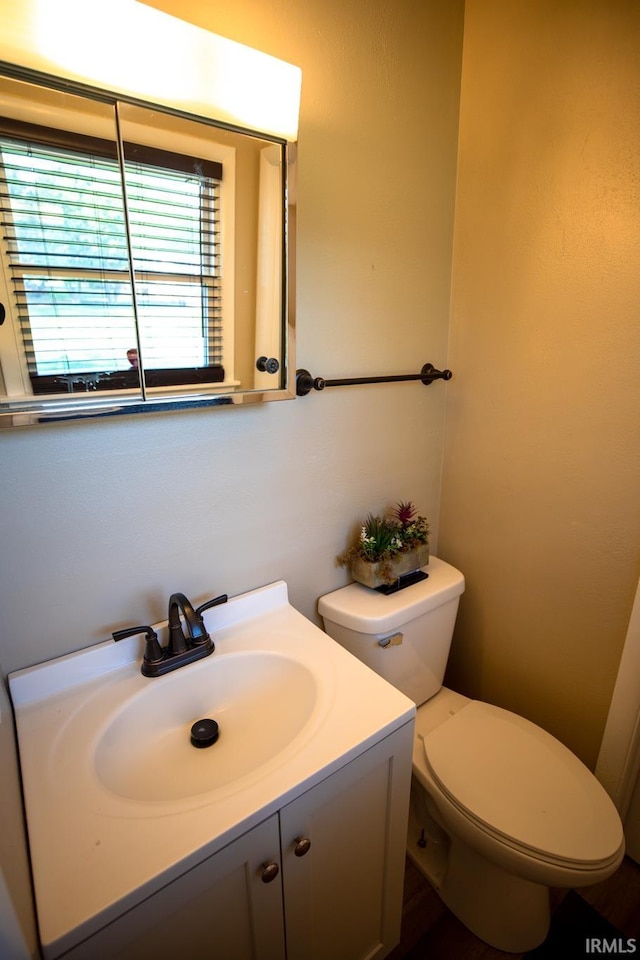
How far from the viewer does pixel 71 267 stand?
0.83m

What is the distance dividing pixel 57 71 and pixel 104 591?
0.94 m

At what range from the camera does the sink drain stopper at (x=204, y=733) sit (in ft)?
3.09

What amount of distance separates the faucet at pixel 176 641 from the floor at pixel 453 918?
96cm

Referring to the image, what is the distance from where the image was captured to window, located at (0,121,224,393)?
0.79 m

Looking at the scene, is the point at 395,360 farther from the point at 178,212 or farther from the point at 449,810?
the point at 449,810

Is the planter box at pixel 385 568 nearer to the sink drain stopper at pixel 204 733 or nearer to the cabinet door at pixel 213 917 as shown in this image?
the sink drain stopper at pixel 204 733

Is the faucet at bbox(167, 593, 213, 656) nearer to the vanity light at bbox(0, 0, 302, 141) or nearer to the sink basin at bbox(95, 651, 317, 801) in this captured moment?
the sink basin at bbox(95, 651, 317, 801)

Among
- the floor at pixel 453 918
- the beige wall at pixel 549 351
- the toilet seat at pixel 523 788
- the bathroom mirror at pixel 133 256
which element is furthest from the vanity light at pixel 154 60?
the floor at pixel 453 918

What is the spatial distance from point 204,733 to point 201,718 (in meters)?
0.09

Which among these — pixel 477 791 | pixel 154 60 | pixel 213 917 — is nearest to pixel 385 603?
pixel 477 791

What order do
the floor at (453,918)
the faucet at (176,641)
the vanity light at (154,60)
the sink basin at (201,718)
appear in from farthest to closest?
the floor at (453,918) → the faucet at (176,641) → the sink basin at (201,718) → the vanity light at (154,60)

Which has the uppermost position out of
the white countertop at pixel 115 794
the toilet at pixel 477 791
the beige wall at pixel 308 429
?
the beige wall at pixel 308 429

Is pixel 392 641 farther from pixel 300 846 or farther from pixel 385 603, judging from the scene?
pixel 300 846

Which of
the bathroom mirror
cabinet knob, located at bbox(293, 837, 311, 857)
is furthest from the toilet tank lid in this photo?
the bathroom mirror
